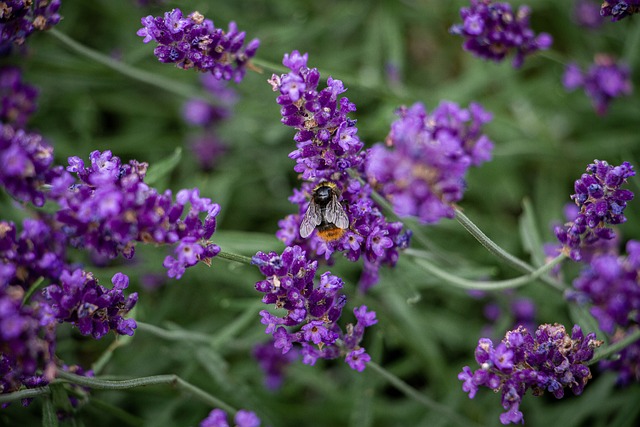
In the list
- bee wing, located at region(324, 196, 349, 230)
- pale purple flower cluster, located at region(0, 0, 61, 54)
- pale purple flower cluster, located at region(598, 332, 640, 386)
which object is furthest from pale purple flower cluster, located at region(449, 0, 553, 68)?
pale purple flower cluster, located at region(0, 0, 61, 54)

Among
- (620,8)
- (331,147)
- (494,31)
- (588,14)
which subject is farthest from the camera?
(588,14)

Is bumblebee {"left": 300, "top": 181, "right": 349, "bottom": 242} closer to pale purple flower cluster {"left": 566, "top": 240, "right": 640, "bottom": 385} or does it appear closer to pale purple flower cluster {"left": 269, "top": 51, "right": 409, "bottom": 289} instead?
pale purple flower cluster {"left": 269, "top": 51, "right": 409, "bottom": 289}

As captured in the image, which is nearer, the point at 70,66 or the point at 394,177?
the point at 394,177

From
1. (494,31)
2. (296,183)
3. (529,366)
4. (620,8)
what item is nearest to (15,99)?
(296,183)

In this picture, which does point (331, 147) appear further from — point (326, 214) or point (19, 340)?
point (19, 340)

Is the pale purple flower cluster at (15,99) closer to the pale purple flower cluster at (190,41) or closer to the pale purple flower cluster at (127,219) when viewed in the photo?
the pale purple flower cluster at (190,41)

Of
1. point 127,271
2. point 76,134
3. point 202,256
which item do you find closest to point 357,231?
point 202,256

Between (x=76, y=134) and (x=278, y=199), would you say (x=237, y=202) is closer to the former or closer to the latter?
(x=278, y=199)
